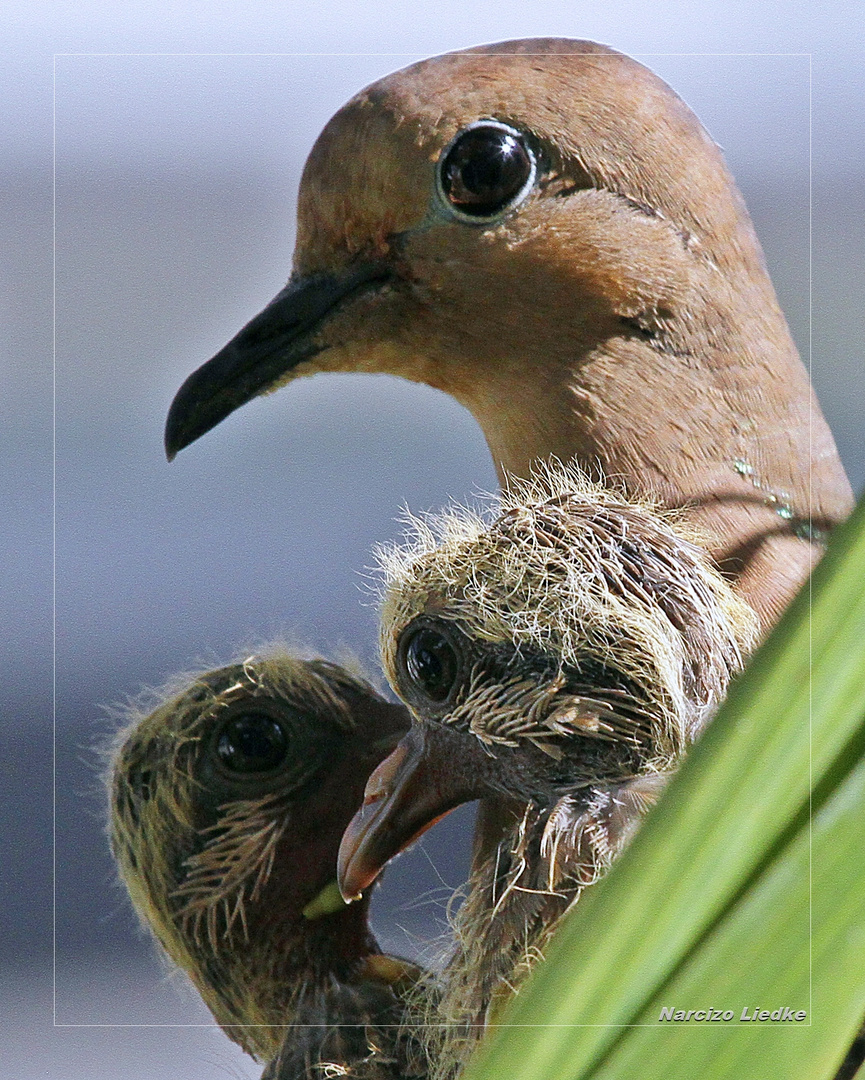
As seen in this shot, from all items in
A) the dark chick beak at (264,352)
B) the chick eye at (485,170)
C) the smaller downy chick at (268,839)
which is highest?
the chick eye at (485,170)

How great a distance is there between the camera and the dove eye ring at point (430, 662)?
0.42m

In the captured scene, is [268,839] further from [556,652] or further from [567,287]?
[567,287]

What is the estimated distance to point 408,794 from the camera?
45 cm

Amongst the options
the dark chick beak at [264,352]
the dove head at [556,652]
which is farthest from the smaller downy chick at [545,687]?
the dark chick beak at [264,352]

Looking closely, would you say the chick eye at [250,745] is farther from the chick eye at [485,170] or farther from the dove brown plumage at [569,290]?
the chick eye at [485,170]

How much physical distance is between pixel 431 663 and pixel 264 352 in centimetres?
A: 17

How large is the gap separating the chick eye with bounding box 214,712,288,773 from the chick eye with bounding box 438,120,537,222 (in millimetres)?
262

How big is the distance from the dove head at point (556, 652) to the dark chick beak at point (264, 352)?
4.8 inches

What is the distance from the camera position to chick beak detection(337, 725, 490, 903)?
1.43 ft

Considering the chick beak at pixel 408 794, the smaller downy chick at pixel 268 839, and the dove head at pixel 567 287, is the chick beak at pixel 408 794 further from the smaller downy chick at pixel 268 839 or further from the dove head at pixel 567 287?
the dove head at pixel 567 287

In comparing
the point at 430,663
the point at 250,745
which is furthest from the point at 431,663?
the point at 250,745

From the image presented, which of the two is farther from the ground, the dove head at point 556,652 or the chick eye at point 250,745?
the dove head at point 556,652

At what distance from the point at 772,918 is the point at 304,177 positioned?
41 centimetres

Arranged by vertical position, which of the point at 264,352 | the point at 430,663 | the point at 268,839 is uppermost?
the point at 264,352
